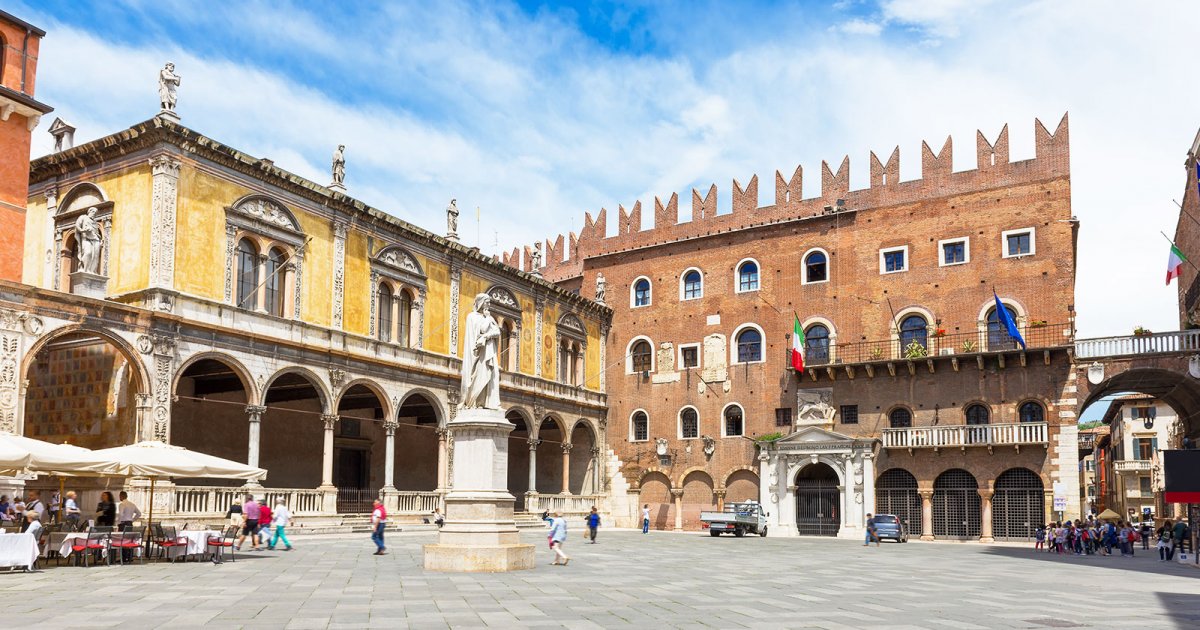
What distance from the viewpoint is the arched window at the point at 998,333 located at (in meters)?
32.9

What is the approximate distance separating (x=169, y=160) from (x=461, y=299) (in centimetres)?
1150

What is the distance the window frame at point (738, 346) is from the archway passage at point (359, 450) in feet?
43.7

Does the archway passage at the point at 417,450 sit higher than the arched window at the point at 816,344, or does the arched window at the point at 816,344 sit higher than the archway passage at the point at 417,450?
the arched window at the point at 816,344

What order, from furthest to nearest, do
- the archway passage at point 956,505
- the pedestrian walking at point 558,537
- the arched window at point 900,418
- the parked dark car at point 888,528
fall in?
the arched window at point 900,418
the archway passage at point 956,505
the parked dark car at point 888,528
the pedestrian walking at point 558,537

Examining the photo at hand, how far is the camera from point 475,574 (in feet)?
48.0

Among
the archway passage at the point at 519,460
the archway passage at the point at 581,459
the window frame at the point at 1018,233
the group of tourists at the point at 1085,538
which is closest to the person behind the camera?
the group of tourists at the point at 1085,538

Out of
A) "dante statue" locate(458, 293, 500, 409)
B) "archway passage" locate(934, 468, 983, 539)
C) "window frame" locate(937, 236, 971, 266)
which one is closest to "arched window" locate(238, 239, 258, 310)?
"dante statue" locate(458, 293, 500, 409)

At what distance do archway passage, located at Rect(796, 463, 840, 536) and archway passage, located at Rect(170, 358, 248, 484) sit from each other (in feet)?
61.8

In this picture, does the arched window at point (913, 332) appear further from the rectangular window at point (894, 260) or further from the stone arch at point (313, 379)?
the stone arch at point (313, 379)

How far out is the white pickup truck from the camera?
33812mm

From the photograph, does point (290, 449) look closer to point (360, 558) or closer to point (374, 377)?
point (374, 377)

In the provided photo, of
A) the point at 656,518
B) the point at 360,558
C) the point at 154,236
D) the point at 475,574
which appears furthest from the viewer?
the point at 656,518

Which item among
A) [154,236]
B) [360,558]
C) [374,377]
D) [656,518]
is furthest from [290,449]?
[656,518]

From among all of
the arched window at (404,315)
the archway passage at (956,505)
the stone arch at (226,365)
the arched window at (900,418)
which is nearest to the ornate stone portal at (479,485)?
the stone arch at (226,365)
